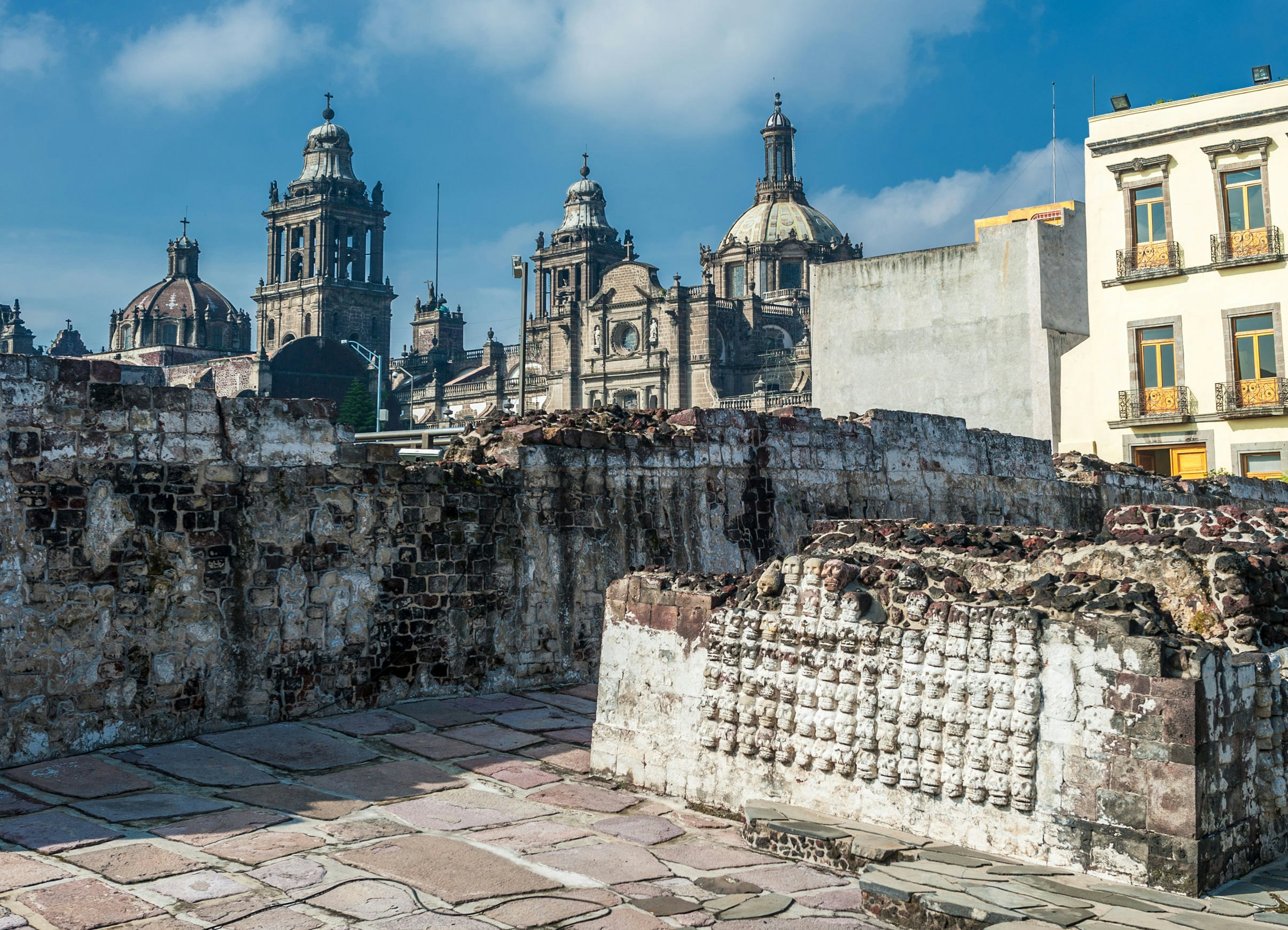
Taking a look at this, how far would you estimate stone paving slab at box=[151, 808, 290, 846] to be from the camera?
5520 millimetres

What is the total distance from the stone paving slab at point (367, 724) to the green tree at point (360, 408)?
171 feet

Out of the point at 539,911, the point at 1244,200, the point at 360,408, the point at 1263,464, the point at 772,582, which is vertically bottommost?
the point at 539,911

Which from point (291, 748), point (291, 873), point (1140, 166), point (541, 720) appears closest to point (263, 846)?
point (291, 873)

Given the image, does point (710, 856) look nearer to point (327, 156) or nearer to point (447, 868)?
point (447, 868)

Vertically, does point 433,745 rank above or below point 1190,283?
below

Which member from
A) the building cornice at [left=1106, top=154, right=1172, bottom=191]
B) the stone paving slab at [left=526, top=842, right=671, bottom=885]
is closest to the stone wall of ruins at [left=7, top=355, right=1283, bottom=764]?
the stone paving slab at [left=526, top=842, right=671, bottom=885]

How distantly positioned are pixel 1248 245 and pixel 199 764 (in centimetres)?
1688

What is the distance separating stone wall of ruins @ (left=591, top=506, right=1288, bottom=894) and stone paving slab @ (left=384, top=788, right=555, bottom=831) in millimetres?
728

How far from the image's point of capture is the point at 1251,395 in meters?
18.5

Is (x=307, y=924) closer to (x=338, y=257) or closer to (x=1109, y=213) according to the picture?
(x=1109, y=213)

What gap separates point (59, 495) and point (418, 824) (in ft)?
9.87

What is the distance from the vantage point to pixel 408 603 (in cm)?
866

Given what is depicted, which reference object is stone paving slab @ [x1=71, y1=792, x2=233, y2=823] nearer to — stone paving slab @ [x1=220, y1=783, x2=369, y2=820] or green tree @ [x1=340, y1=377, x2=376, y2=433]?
stone paving slab @ [x1=220, y1=783, x2=369, y2=820]

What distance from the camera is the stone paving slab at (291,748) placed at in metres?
6.98
